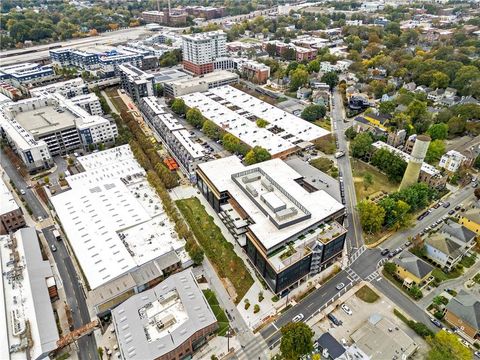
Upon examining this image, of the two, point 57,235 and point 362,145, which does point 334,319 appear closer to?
point 362,145

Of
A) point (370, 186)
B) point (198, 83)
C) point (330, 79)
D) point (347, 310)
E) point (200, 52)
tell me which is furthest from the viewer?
point (200, 52)

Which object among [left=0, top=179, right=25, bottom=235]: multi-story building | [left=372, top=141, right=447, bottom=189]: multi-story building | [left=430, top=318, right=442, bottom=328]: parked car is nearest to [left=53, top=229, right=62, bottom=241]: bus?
[left=0, top=179, right=25, bottom=235]: multi-story building

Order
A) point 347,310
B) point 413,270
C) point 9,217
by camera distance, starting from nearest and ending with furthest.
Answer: point 347,310, point 413,270, point 9,217

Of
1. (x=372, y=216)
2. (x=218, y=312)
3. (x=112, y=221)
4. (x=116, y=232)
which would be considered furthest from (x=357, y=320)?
(x=112, y=221)

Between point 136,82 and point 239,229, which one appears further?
point 136,82

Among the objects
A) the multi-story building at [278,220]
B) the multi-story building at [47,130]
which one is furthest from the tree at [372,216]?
the multi-story building at [47,130]

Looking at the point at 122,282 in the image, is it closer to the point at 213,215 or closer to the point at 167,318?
the point at 167,318
